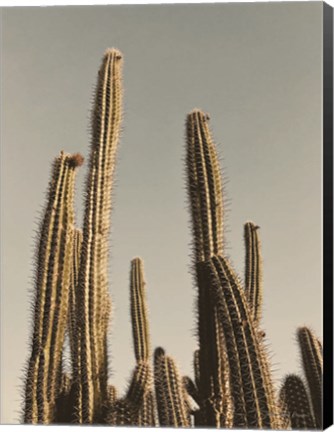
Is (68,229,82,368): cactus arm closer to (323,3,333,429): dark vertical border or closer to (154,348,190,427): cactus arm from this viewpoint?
(154,348,190,427): cactus arm

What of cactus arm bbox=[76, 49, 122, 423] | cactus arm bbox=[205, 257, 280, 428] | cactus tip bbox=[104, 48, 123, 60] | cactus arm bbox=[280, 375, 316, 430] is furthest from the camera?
cactus tip bbox=[104, 48, 123, 60]

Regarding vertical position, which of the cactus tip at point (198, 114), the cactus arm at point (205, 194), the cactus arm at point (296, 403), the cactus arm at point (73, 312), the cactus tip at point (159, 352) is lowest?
the cactus arm at point (296, 403)

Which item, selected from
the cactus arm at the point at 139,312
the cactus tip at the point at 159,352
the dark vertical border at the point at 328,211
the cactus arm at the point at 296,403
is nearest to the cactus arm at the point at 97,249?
the cactus arm at the point at 139,312

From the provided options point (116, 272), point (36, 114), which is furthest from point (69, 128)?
point (116, 272)

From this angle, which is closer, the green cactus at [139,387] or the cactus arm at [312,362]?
the cactus arm at [312,362]

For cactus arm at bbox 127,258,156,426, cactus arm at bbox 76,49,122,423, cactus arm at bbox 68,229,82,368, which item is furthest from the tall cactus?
cactus arm at bbox 68,229,82,368

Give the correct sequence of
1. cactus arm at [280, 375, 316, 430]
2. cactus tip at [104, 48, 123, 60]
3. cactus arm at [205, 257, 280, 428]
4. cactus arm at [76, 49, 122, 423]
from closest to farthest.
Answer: cactus arm at [205, 257, 280, 428]
cactus arm at [280, 375, 316, 430]
cactus arm at [76, 49, 122, 423]
cactus tip at [104, 48, 123, 60]

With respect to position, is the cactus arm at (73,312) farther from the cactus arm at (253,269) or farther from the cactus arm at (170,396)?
the cactus arm at (253,269)

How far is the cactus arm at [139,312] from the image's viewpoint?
483cm

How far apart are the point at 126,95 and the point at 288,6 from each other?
84cm

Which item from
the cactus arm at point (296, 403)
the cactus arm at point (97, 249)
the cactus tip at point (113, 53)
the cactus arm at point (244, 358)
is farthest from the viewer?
the cactus tip at point (113, 53)

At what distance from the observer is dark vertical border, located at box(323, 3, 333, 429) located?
4.71 metres

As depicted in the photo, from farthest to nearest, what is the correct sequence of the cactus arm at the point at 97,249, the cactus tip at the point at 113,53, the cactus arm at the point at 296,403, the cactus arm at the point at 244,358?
the cactus tip at the point at 113,53
the cactus arm at the point at 97,249
the cactus arm at the point at 296,403
the cactus arm at the point at 244,358

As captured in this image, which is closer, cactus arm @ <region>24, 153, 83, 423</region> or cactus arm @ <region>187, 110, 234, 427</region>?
cactus arm @ <region>187, 110, 234, 427</region>
